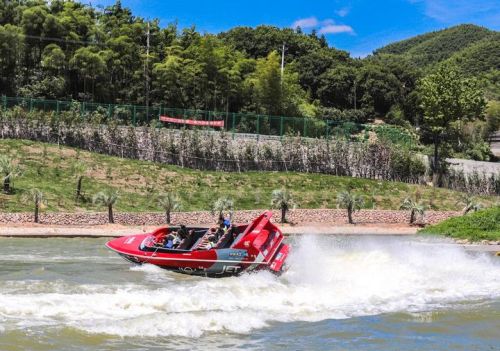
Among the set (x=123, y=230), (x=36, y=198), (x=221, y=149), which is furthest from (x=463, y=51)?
(x=36, y=198)

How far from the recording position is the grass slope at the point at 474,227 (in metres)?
38.2

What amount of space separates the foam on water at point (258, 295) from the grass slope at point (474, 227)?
Result: 1231 cm

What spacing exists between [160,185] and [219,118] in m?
16.0

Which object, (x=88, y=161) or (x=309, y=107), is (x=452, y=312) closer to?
(x=88, y=161)

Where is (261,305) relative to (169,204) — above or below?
below

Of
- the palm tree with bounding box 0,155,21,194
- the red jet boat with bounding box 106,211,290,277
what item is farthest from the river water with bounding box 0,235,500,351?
the palm tree with bounding box 0,155,21,194

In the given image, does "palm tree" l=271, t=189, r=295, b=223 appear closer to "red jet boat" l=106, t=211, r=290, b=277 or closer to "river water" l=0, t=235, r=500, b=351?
"river water" l=0, t=235, r=500, b=351

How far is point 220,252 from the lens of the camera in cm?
2308

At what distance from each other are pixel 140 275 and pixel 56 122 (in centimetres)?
3802

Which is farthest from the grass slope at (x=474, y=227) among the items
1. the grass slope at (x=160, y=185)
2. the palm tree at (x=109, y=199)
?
the palm tree at (x=109, y=199)

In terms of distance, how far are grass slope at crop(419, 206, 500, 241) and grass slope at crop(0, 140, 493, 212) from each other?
15.3 metres

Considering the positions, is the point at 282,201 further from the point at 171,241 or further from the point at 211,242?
the point at 211,242

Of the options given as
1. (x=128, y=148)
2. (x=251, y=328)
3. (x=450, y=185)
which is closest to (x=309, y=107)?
(x=450, y=185)

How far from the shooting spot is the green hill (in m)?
142
